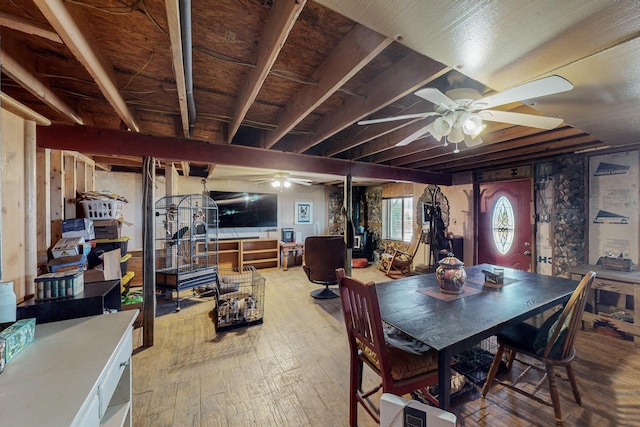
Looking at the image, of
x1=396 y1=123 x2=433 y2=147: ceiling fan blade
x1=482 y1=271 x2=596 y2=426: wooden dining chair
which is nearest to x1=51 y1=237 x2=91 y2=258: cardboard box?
x1=396 y1=123 x2=433 y2=147: ceiling fan blade

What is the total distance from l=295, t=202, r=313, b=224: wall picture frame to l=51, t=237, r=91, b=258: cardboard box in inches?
183

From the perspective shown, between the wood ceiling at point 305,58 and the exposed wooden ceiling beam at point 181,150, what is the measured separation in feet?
0.09

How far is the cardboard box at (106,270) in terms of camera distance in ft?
8.29

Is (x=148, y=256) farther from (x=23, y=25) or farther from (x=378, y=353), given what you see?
(x=378, y=353)

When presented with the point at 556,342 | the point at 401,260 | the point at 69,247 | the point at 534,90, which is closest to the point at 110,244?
the point at 69,247

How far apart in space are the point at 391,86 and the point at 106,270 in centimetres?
345

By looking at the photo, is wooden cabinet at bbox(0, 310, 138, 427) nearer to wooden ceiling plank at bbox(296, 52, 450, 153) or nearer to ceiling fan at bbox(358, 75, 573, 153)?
ceiling fan at bbox(358, 75, 573, 153)

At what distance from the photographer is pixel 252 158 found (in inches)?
124

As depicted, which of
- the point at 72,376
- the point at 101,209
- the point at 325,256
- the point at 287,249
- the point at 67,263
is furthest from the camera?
the point at 287,249

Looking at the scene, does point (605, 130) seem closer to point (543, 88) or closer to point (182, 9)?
point (543, 88)

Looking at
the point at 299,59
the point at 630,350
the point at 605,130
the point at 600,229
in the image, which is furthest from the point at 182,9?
the point at 600,229

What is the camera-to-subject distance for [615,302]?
3.08 metres

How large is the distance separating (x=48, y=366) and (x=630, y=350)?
4.74 m

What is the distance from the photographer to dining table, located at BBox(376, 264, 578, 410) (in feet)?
4.32
